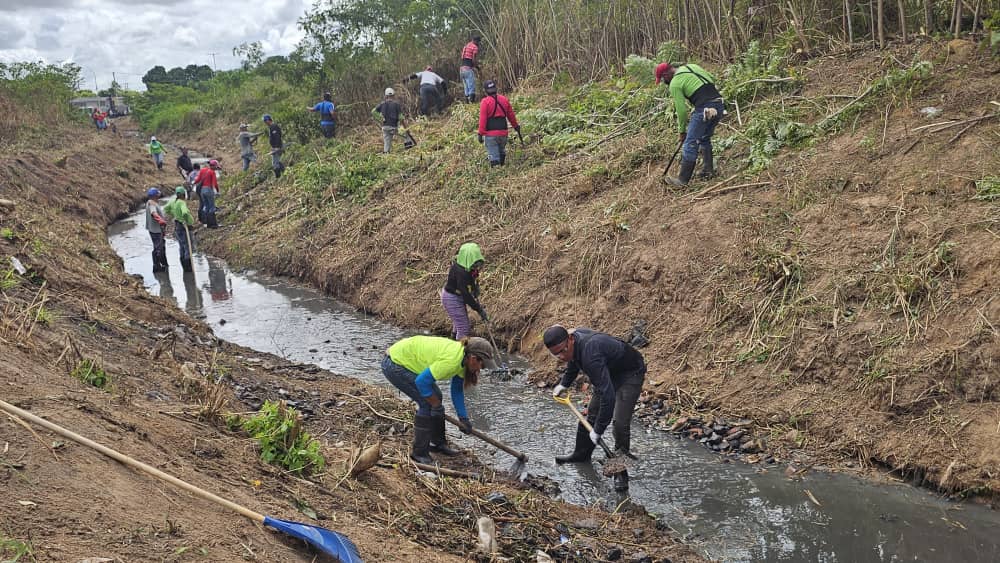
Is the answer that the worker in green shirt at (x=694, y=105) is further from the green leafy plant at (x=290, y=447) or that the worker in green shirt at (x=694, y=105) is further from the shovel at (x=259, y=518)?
the shovel at (x=259, y=518)

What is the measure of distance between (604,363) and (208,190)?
14.7 meters

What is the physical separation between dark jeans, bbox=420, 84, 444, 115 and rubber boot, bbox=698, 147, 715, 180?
10258mm

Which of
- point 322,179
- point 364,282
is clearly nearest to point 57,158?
point 322,179

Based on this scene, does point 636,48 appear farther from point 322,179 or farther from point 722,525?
point 722,525

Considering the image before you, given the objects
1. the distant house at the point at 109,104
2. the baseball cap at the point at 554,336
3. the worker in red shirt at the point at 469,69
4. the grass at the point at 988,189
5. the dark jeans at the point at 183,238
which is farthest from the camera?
the distant house at the point at 109,104

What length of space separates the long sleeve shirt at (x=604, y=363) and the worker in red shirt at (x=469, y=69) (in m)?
12.8

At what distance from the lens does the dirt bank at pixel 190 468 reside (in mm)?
4207

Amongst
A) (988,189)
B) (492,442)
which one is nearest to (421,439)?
(492,442)

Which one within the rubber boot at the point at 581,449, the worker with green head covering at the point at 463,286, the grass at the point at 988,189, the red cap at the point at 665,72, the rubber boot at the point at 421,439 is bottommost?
the rubber boot at the point at 581,449

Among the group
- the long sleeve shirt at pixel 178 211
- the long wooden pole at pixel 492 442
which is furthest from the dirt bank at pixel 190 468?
the long sleeve shirt at pixel 178 211

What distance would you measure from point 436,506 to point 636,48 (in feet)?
39.7

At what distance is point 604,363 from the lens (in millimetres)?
6746

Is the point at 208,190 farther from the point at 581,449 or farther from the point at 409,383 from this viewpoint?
the point at 581,449

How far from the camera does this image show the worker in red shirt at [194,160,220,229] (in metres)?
18.7
